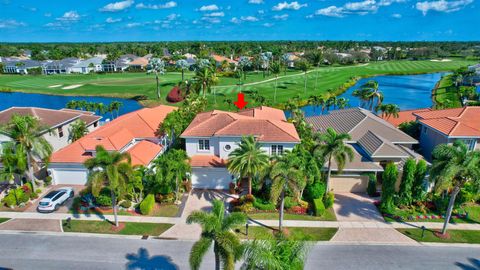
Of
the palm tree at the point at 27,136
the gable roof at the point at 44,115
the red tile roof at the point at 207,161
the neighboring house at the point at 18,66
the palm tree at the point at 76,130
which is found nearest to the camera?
the palm tree at the point at 27,136

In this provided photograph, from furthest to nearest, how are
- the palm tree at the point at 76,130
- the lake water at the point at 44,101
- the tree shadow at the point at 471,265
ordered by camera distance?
the lake water at the point at 44,101 < the palm tree at the point at 76,130 < the tree shadow at the point at 471,265

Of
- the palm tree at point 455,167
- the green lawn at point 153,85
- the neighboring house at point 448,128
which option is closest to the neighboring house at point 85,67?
the green lawn at point 153,85

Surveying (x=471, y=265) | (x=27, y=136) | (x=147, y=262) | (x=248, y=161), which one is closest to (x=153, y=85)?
(x=27, y=136)

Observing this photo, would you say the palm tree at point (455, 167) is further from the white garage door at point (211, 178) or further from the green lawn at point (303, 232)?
the white garage door at point (211, 178)

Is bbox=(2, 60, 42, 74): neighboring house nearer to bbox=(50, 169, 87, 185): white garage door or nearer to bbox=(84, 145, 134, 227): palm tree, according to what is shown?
bbox=(50, 169, 87, 185): white garage door

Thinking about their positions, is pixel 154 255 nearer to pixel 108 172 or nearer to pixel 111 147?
pixel 108 172

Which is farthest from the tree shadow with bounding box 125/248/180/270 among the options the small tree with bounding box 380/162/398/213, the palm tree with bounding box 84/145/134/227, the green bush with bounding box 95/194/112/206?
the small tree with bounding box 380/162/398/213

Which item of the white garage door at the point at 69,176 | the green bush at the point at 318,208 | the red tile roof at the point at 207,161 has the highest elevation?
the red tile roof at the point at 207,161
